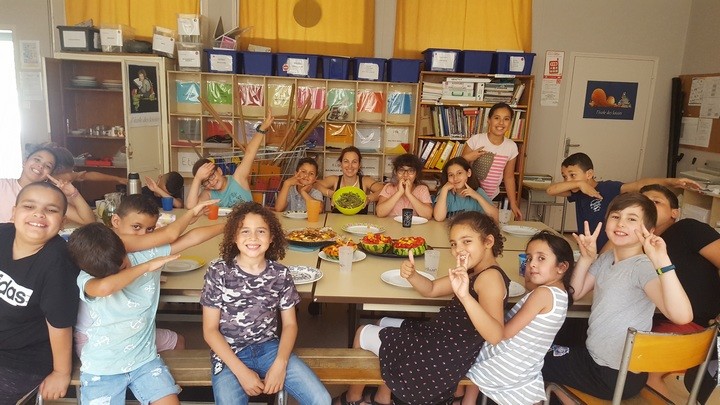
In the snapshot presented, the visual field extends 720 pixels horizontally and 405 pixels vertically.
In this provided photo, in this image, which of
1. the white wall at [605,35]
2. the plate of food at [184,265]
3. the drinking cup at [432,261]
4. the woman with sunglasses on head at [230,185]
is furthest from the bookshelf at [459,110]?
the plate of food at [184,265]

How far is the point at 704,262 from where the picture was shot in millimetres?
2115

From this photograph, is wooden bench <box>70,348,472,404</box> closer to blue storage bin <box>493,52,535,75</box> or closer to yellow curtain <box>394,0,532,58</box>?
blue storage bin <box>493,52,535,75</box>

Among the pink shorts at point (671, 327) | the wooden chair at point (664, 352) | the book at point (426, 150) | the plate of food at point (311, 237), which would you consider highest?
the book at point (426, 150)

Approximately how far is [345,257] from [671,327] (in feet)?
4.69

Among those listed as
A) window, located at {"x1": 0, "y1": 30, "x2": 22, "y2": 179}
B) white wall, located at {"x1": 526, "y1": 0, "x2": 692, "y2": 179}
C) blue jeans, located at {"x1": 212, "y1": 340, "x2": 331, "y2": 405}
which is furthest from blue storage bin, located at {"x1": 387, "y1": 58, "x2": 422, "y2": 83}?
window, located at {"x1": 0, "y1": 30, "x2": 22, "y2": 179}

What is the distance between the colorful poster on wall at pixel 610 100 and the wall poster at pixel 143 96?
15.1ft

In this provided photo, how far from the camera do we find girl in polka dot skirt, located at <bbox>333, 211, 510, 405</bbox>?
68.9 inches

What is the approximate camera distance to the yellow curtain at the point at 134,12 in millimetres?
5012

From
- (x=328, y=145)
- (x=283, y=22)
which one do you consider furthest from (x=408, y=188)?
(x=283, y=22)

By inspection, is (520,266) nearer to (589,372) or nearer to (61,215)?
(589,372)

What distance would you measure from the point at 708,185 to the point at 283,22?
4.29 meters

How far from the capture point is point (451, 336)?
1.79m

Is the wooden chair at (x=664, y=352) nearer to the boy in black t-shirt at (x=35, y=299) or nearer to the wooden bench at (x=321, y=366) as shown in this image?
the wooden bench at (x=321, y=366)

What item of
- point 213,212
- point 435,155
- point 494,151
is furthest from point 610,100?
point 213,212
